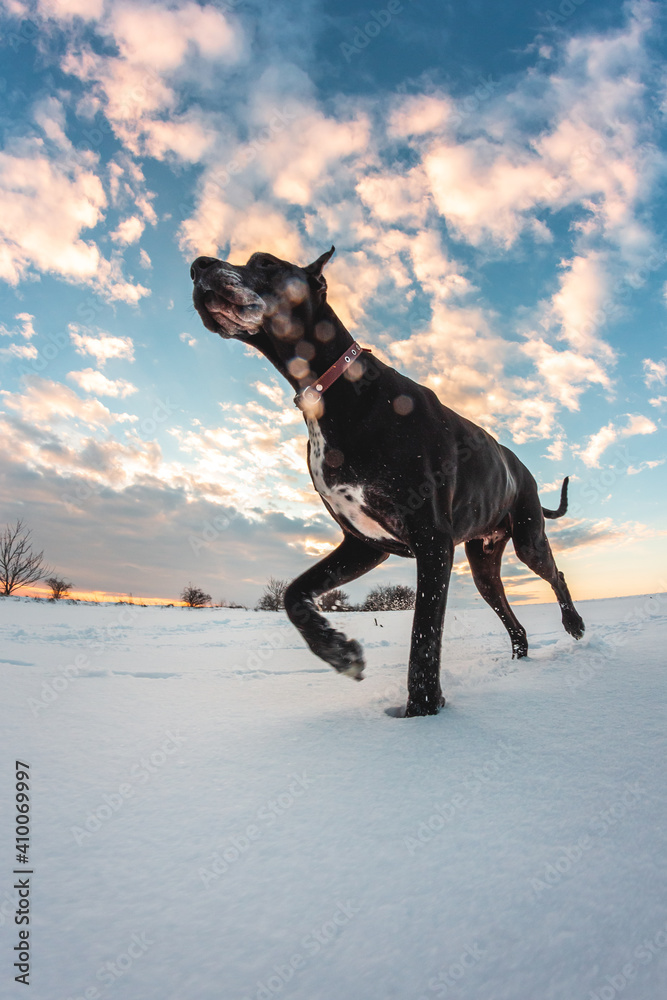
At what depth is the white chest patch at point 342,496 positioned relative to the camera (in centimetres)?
250

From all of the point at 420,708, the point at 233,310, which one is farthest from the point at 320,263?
the point at 420,708

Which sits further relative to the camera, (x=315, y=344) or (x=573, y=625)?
(x=573, y=625)

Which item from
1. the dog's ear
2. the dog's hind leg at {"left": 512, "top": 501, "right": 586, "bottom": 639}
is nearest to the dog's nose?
the dog's ear

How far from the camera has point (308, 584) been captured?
9.51ft

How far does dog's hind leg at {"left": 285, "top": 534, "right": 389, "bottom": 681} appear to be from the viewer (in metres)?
2.48

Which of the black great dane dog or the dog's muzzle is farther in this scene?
the dog's muzzle

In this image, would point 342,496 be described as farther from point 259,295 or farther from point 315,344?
point 259,295

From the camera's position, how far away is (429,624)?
2.18 m

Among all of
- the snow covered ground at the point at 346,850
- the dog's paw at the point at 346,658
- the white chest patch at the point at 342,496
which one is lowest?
the snow covered ground at the point at 346,850

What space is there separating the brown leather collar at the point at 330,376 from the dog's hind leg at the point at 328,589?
0.89 m

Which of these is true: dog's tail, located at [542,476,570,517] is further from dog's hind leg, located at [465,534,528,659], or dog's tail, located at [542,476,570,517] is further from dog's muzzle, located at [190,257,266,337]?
dog's muzzle, located at [190,257,266,337]

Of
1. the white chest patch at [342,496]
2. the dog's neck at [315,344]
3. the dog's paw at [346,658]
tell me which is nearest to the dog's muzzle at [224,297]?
the dog's neck at [315,344]

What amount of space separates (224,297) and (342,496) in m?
1.19

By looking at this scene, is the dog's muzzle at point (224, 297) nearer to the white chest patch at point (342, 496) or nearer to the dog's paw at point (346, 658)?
the white chest patch at point (342, 496)
